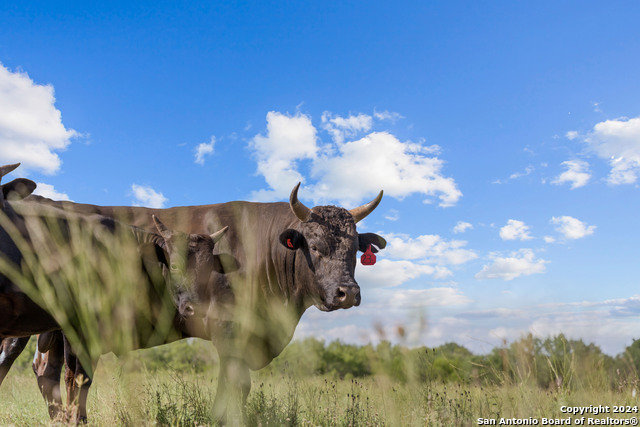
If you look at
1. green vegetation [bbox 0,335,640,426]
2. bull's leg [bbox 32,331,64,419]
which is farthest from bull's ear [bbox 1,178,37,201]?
bull's leg [bbox 32,331,64,419]

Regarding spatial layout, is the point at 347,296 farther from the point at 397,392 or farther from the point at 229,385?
the point at 397,392

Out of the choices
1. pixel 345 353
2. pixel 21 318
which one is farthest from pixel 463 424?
pixel 345 353

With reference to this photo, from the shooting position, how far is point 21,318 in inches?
197

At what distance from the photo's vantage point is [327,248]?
265 inches

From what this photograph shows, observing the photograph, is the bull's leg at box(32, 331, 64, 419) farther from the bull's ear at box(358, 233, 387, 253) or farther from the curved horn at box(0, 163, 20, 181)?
the bull's ear at box(358, 233, 387, 253)

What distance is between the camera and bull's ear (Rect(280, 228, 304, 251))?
6.80 m

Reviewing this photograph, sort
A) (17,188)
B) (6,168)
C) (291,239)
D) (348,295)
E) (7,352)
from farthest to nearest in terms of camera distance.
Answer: (7,352) < (291,239) < (348,295) < (17,188) < (6,168)

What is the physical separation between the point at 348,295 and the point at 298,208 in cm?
144

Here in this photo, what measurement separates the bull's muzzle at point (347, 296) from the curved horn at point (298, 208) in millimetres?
1220

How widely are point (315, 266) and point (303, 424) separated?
6.54 ft

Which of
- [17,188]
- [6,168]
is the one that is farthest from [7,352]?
[6,168]

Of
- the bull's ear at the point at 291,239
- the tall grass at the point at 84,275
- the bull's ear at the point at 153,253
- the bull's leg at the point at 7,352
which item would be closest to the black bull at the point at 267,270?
the bull's ear at the point at 291,239

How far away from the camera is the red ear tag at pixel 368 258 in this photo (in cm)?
738

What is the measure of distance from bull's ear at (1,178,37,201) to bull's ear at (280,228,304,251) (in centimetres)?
294
